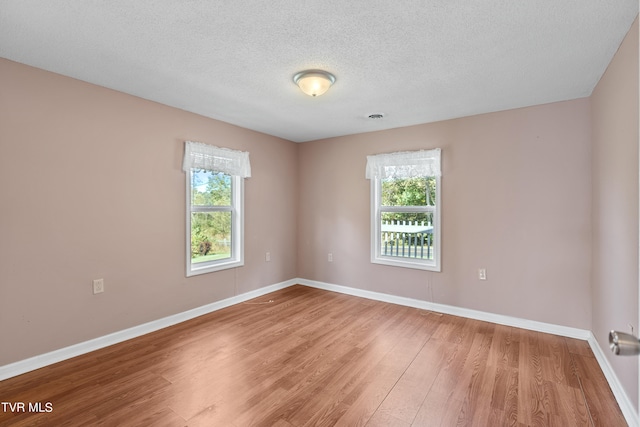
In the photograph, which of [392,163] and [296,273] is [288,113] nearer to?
[392,163]

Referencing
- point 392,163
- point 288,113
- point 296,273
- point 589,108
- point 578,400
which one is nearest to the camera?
point 578,400

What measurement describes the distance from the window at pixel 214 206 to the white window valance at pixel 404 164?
166 cm

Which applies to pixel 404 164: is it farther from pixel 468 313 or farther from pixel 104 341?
pixel 104 341

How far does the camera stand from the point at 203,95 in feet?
9.62

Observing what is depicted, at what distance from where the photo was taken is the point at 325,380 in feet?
7.32

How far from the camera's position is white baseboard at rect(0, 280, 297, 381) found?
2.29m

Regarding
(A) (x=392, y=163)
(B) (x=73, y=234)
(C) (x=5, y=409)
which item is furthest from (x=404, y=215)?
(C) (x=5, y=409)

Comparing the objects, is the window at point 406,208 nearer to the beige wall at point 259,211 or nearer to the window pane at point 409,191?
the window pane at point 409,191

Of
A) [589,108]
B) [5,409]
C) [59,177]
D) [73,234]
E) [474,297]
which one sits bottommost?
[5,409]

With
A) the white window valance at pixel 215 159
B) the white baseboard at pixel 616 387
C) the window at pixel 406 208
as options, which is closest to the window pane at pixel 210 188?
the white window valance at pixel 215 159

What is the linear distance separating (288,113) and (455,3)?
2114 millimetres

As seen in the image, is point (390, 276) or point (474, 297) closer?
point (474, 297)

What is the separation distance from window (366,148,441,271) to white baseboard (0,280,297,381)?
6.67ft

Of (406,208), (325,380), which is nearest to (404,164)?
(406,208)
